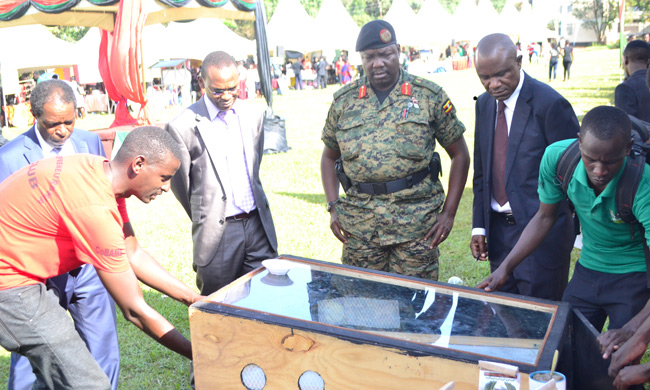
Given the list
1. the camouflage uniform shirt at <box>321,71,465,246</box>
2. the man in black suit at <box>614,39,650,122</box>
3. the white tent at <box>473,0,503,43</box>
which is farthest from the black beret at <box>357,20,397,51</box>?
the white tent at <box>473,0,503,43</box>

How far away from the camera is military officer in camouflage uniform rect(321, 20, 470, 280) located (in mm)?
3484

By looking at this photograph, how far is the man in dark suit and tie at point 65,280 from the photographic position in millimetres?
3217

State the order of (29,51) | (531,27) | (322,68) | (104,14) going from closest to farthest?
(104,14)
(29,51)
(322,68)
(531,27)

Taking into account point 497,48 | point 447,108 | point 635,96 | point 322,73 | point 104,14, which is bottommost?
point 322,73

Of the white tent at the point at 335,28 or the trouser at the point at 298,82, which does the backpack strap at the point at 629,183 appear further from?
the white tent at the point at 335,28

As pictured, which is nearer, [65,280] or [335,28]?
[65,280]

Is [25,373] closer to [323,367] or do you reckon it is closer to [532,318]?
[323,367]

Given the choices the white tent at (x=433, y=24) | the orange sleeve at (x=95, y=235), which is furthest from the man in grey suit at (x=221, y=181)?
the white tent at (x=433, y=24)

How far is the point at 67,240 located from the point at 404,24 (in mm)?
33665

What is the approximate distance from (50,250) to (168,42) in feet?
74.7

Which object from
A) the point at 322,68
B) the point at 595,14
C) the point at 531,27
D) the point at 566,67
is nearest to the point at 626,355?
the point at 566,67

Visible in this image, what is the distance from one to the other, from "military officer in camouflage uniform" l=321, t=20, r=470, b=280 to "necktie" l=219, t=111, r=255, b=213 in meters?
0.56

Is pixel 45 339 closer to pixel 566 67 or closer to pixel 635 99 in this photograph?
pixel 635 99

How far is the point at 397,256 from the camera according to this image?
11.8 ft
